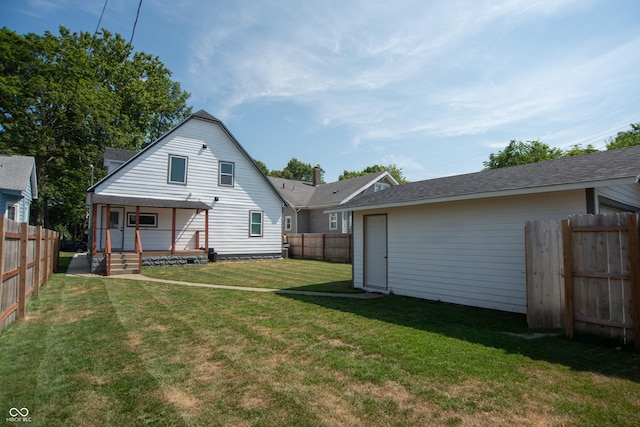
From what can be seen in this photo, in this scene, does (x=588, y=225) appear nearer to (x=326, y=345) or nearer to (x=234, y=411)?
(x=326, y=345)

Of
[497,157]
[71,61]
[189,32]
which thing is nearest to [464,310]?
[189,32]

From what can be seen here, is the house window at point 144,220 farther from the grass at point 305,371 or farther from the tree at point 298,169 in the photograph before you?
the tree at point 298,169

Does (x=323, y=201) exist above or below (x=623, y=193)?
above

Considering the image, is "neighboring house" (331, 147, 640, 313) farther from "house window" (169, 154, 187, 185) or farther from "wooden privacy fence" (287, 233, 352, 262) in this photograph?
"house window" (169, 154, 187, 185)

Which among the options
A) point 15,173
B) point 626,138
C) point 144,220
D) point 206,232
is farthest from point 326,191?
point 626,138

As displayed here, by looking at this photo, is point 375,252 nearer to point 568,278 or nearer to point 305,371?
point 568,278

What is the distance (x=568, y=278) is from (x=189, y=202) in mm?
16840

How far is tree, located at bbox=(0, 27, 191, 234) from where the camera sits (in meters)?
25.4

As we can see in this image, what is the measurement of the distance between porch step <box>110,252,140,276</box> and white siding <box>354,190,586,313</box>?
36.2ft

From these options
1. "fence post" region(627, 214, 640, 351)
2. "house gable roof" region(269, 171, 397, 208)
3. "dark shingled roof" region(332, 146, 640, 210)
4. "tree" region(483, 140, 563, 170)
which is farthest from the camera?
"tree" region(483, 140, 563, 170)

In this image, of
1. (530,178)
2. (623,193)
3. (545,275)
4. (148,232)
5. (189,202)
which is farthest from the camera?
(189,202)

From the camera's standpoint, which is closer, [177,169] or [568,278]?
[568,278]

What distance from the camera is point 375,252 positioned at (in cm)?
1101

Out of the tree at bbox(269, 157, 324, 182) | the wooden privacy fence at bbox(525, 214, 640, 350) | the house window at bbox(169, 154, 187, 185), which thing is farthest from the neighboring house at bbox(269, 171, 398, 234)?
the tree at bbox(269, 157, 324, 182)
